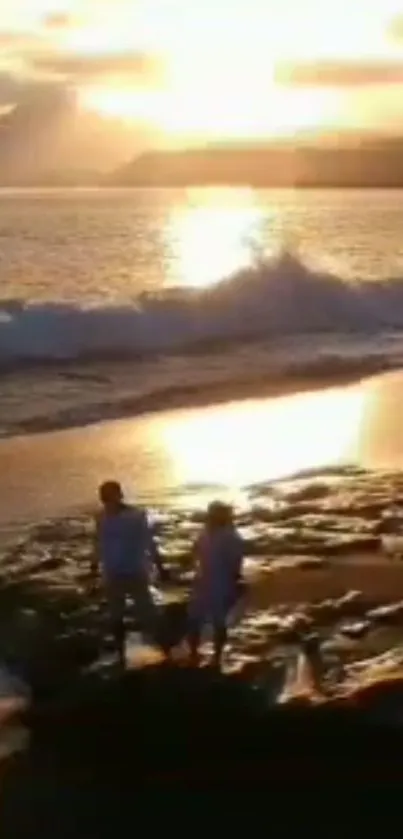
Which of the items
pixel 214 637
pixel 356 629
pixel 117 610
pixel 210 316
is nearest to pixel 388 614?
pixel 356 629

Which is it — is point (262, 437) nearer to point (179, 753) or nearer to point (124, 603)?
point (124, 603)

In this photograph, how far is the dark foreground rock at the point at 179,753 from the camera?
1105 cm

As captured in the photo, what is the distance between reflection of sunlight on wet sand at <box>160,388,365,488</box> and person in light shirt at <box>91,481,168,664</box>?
8056mm

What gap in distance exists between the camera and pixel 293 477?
2227 cm

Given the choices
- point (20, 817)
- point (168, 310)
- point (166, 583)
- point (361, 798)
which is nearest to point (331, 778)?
point (361, 798)

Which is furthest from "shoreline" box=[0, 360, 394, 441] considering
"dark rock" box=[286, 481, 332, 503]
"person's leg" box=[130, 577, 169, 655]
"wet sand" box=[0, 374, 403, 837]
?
"person's leg" box=[130, 577, 169, 655]

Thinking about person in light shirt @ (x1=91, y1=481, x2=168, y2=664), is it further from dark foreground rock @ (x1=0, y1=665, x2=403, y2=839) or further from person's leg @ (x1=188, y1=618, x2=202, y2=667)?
dark foreground rock @ (x1=0, y1=665, x2=403, y2=839)

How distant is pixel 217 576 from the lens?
13.0m

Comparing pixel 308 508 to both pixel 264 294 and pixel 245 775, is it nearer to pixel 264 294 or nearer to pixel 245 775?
pixel 245 775

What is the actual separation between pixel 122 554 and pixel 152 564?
42 cm

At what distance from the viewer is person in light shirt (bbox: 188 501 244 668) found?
1285cm

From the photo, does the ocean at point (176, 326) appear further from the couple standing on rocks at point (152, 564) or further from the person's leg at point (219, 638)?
the person's leg at point (219, 638)

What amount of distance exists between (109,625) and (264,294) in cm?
3380

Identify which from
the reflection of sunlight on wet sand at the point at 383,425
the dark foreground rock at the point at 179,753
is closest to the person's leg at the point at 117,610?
the dark foreground rock at the point at 179,753
